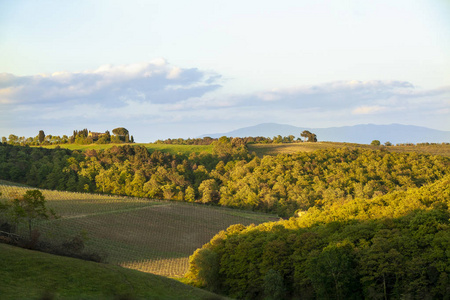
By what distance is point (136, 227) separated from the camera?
243 ft

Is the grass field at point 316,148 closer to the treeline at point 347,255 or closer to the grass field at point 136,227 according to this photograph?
the grass field at point 136,227

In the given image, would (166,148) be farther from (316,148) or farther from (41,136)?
(41,136)

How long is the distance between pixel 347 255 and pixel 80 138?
476 feet

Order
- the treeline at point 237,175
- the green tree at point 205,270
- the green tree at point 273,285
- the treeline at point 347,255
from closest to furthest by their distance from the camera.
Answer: the treeline at point 347,255 → the green tree at point 273,285 → the green tree at point 205,270 → the treeline at point 237,175

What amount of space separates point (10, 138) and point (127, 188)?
89246 mm

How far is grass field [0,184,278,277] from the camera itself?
59.0 metres

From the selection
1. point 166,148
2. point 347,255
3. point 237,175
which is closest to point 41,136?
point 166,148

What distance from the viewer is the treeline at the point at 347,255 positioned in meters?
39.0

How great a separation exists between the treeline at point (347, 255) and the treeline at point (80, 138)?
12207 centimetres

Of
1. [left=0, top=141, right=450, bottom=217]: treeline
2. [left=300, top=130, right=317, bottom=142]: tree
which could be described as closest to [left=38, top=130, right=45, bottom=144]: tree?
[left=0, top=141, right=450, bottom=217]: treeline

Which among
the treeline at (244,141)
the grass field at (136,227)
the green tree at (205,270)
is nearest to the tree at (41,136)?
the treeline at (244,141)

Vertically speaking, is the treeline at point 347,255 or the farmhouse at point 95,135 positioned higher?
the farmhouse at point 95,135

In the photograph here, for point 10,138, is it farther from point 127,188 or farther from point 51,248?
point 51,248

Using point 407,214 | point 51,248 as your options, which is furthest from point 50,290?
point 407,214
